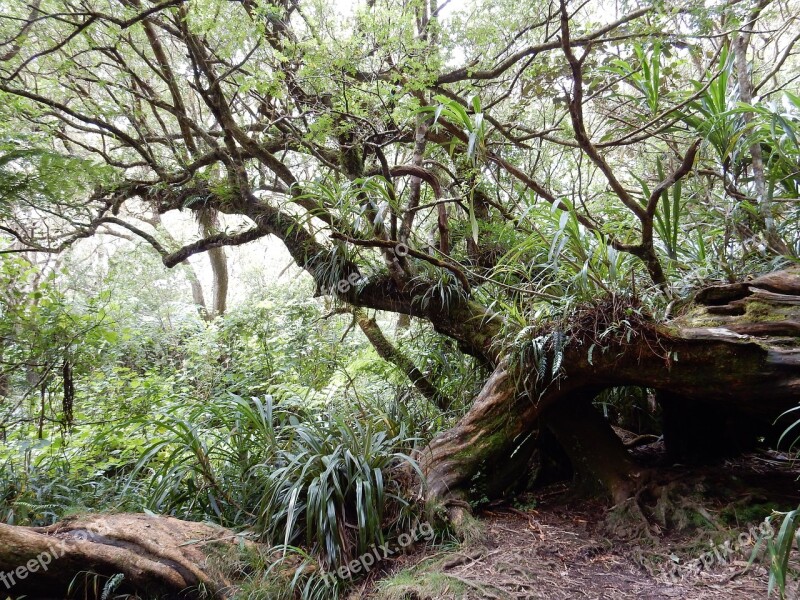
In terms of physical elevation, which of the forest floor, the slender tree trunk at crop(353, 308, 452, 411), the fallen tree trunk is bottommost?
the forest floor

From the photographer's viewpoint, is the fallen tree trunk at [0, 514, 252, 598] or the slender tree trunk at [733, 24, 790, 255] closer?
the fallen tree trunk at [0, 514, 252, 598]

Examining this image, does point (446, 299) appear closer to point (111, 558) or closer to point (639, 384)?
point (639, 384)

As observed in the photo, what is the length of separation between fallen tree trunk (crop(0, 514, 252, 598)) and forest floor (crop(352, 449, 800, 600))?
794 mm

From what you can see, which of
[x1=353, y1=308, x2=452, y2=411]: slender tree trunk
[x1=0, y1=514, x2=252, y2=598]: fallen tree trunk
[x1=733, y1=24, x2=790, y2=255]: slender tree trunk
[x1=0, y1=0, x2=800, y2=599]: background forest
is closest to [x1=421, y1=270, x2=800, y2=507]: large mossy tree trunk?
[x1=0, y1=0, x2=800, y2=599]: background forest

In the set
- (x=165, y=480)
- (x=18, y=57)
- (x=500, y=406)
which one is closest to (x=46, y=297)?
(x=165, y=480)

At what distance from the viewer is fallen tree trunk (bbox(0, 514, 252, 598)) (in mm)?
1987

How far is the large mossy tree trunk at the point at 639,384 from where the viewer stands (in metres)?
2.10

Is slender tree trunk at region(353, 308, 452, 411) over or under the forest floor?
over

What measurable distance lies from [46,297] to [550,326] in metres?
4.06

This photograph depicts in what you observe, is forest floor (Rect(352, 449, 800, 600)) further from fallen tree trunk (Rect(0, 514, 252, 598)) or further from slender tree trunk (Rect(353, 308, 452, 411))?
slender tree trunk (Rect(353, 308, 452, 411))

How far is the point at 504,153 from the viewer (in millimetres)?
4906

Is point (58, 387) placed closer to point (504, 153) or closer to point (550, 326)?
point (550, 326)

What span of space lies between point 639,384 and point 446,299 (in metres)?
1.48

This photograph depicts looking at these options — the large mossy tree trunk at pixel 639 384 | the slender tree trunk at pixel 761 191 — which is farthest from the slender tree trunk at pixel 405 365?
the slender tree trunk at pixel 761 191
